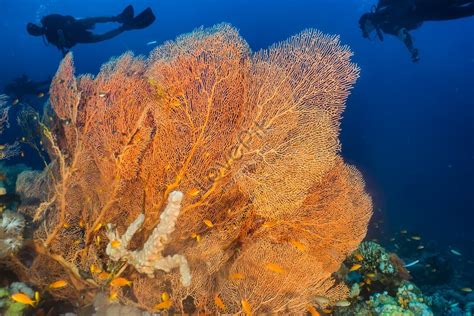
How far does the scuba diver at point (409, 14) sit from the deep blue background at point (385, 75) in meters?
34.2

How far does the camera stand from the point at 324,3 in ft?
266

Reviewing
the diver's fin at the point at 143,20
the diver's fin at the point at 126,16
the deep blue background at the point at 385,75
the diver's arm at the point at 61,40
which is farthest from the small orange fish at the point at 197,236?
the deep blue background at the point at 385,75

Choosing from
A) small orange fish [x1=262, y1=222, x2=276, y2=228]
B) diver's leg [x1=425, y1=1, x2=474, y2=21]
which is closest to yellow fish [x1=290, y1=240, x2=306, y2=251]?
small orange fish [x1=262, y1=222, x2=276, y2=228]

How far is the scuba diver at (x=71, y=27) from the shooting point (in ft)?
39.6

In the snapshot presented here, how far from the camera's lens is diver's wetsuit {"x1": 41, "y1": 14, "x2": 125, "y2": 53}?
12.2 metres

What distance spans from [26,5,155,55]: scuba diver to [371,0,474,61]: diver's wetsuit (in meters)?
8.67

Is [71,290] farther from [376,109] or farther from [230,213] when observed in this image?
[376,109]

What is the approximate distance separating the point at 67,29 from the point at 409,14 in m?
12.0

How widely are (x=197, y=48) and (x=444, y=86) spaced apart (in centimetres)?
10050

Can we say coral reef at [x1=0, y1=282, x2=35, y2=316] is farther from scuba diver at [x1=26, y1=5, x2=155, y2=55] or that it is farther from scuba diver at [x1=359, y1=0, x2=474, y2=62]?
scuba diver at [x1=359, y1=0, x2=474, y2=62]

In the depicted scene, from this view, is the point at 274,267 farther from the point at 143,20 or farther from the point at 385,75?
the point at 385,75

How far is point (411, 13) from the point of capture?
1024 cm

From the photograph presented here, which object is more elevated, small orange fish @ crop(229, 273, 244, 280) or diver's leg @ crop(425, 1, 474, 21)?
diver's leg @ crop(425, 1, 474, 21)

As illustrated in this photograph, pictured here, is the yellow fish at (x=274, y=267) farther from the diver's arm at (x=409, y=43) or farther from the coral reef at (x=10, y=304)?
the diver's arm at (x=409, y=43)
